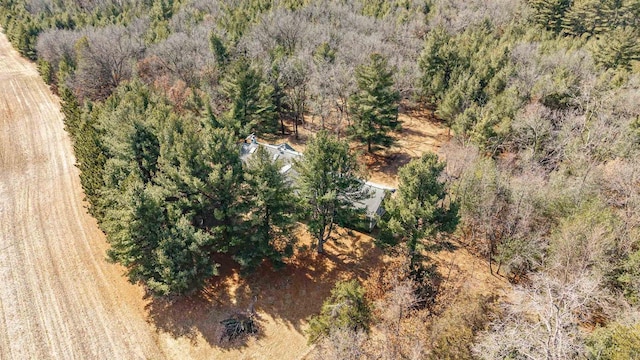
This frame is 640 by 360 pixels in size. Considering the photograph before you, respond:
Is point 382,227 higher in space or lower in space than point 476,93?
lower

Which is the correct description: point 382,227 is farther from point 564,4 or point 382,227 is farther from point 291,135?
point 564,4

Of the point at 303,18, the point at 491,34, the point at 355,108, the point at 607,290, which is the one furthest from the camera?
the point at 303,18

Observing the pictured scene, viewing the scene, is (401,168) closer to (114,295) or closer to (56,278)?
(114,295)

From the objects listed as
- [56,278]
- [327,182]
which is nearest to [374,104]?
[327,182]

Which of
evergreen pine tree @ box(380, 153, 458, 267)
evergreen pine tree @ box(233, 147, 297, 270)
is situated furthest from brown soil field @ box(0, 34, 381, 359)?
evergreen pine tree @ box(380, 153, 458, 267)

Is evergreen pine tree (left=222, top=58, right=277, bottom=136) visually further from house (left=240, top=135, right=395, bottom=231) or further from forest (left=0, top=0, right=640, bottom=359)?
house (left=240, top=135, right=395, bottom=231)

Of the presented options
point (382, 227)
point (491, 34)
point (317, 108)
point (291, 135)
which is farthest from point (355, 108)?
point (491, 34)
